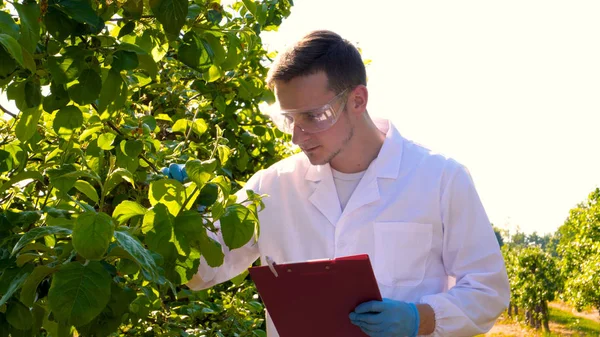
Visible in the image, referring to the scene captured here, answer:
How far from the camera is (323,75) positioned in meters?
2.76

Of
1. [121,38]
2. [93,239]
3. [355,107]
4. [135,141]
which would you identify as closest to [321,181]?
[355,107]

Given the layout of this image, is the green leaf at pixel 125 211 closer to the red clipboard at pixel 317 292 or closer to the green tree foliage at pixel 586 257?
the red clipboard at pixel 317 292

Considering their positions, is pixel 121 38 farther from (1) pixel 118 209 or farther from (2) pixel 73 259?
(2) pixel 73 259

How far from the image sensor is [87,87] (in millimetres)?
1582

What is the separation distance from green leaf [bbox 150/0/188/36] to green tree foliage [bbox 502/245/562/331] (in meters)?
25.1

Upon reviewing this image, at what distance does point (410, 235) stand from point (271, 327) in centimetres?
60

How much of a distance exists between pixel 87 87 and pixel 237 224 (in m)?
0.41

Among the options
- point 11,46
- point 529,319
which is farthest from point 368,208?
point 529,319

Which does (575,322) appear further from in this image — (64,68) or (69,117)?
(64,68)

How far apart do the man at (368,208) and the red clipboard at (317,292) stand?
0.37 ft

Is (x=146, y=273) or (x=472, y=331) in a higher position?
(x=146, y=273)

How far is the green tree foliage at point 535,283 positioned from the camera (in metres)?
25.7

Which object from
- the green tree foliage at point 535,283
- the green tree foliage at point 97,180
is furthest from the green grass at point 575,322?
the green tree foliage at point 97,180

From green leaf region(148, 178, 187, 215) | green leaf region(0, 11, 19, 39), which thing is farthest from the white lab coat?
green leaf region(0, 11, 19, 39)
